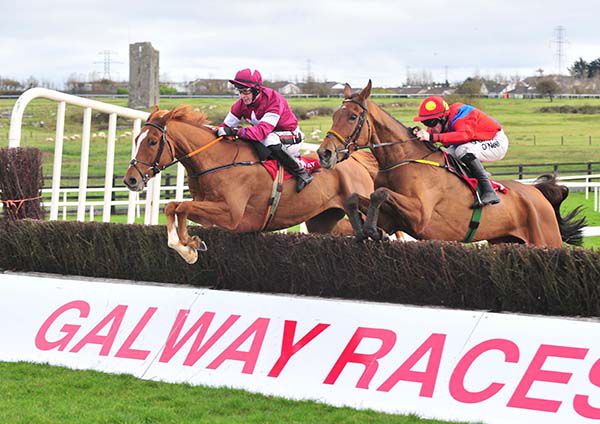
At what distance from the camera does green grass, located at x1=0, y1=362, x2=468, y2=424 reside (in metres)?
4.67

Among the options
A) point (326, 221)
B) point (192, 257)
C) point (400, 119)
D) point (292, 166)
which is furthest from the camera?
point (400, 119)

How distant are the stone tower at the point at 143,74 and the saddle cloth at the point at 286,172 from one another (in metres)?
4.38

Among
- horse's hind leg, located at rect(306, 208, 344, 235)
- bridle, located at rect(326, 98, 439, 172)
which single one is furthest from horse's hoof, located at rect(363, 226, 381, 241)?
horse's hind leg, located at rect(306, 208, 344, 235)

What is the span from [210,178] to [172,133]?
0.39 metres

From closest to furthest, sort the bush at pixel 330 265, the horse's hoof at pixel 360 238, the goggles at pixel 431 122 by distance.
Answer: the bush at pixel 330 265, the horse's hoof at pixel 360 238, the goggles at pixel 431 122

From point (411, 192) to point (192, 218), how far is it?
149 cm

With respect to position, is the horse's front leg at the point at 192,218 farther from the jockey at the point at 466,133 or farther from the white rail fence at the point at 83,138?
the jockey at the point at 466,133

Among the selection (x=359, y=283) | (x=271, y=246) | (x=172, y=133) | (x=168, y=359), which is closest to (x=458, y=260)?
(x=359, y=283)

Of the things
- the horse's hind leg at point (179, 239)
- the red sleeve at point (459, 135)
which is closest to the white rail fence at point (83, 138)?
the horse's hind leg at point (179, 239)

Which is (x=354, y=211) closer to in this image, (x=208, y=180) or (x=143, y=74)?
(x=208, y=180)

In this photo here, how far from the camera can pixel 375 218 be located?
6094mm

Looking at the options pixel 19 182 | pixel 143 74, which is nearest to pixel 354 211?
pixel 19 182

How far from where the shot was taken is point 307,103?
39.5 meters

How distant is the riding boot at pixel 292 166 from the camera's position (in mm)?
7117
